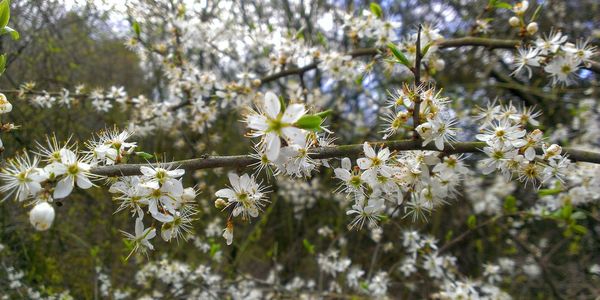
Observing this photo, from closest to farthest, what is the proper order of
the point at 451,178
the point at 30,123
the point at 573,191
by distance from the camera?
the point at 451,178 < the point at 573,191 < the point at 30,123

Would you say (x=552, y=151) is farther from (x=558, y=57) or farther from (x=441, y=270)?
(x=441, y=270)

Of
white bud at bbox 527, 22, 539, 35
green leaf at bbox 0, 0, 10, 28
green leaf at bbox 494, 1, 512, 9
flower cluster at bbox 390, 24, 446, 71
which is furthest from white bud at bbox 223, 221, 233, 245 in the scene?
green leaf at bbox 494, 1, 512, 9

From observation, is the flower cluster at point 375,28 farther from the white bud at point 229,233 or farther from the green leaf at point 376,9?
the white bud at point 229,233

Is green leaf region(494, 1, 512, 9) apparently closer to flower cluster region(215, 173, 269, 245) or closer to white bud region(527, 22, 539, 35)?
white bud region(527, 22, 539, 35)

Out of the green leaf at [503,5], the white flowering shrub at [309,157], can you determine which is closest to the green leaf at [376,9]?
the white flowering shrub at [309,157]

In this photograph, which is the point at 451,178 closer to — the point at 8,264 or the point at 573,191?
the point at 573,191

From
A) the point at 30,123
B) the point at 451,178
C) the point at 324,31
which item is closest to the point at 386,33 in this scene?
the point at 451,178

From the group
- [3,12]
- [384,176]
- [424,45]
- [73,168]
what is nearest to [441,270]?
[424,45]
